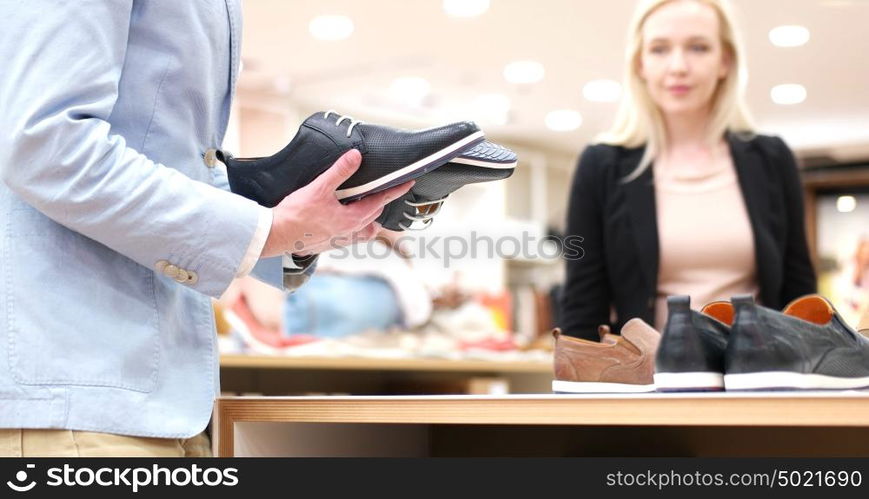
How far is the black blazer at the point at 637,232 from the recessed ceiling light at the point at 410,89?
4.85m

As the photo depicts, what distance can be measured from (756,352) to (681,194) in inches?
32.2

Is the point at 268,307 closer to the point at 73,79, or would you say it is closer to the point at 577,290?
the point at 577,290

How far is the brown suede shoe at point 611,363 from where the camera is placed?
3.32 ft

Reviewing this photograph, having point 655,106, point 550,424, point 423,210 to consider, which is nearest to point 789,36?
point 655,106

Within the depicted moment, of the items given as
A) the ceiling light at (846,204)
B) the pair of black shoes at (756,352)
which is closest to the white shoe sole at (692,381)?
the pair of black shoes at (756,352)

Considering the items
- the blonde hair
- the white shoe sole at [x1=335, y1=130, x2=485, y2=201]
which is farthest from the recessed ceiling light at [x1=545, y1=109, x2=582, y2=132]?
the white shoe sole at [x1=335, y1=130, x2=485, y2=201]

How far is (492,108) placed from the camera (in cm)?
732

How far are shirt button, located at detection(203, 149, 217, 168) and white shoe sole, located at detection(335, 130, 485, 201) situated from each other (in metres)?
0.15

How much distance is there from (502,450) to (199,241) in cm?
54

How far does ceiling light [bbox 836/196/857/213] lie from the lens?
9.18m

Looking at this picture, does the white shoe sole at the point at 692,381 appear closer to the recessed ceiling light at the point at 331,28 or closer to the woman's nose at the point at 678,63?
the woman's nose at the point at 678,63

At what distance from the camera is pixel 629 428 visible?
48.6 inches

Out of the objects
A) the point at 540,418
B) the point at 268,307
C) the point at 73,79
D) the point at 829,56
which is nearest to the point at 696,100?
the point at 540,418

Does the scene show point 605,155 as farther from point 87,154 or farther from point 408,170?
point 87,154
